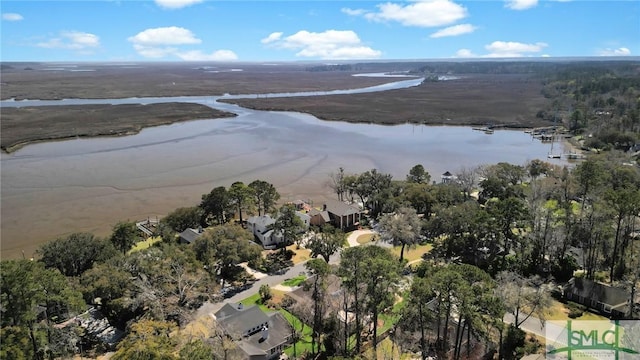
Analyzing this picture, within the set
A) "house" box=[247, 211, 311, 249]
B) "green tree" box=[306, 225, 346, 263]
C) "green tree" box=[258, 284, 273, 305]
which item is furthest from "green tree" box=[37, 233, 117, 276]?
"green tree" box=[306, 225, 346, 263]

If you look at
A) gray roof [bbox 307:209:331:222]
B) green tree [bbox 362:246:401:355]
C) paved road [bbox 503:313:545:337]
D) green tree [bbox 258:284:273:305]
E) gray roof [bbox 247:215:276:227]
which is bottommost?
paved road [bbox 503:313:545:337]

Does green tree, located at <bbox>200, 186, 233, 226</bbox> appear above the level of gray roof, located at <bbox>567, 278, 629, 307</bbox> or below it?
above

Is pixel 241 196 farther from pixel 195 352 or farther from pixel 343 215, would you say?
pixel 195 352

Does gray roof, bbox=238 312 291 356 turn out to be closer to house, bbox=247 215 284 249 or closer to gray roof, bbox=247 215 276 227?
house, bbox=247 215 284 249

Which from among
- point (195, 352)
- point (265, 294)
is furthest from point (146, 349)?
point (265, 294)

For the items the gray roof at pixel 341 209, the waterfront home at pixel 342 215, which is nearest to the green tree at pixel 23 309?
the waterfront home at pixel 342 215
